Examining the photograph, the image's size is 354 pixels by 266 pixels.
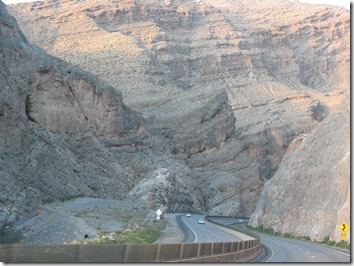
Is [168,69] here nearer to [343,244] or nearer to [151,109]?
[151,109]

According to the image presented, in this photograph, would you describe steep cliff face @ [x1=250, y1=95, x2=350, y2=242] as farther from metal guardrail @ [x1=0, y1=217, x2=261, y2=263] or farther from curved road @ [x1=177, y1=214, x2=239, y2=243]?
metal guardrail @ [x1=0, y1=217, x2=261, y2=263]

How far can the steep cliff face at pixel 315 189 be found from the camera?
47656 millimetres

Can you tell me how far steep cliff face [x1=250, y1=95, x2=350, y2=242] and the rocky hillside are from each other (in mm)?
21992

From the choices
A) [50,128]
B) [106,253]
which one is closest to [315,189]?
[106,253]

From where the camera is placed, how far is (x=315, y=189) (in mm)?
54031

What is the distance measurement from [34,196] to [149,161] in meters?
38.8

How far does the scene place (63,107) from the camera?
300ft

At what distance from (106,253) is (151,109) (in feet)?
367

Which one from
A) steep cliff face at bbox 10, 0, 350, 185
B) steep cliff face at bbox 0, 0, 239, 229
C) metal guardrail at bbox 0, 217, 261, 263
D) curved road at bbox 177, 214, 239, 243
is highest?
steep cliff face at bbox 10, 0, 350, 185

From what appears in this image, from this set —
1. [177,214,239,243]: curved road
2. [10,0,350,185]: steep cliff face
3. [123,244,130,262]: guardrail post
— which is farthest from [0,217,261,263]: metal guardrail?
[10,0,350,185]: steep cliff face

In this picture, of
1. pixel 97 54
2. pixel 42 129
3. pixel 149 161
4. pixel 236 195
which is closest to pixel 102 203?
pixel 42 129

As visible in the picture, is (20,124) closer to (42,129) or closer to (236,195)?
(42,129)

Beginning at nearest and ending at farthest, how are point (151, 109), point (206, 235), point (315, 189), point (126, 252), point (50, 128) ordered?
1. point (126, 252)
2. point (206, 235)
3. point (315, 189)
4. point (50, 128)
5. point (151, 109)

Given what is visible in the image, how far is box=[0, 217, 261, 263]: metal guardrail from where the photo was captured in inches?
687
